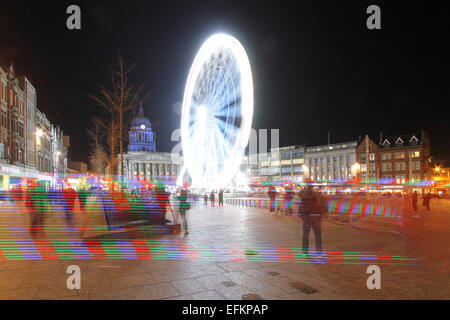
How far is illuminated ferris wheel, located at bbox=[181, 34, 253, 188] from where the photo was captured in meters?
26.0

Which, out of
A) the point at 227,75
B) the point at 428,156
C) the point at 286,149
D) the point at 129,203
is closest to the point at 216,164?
the point at 227,75

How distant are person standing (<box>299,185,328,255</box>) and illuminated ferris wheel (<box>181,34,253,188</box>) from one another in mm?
15413

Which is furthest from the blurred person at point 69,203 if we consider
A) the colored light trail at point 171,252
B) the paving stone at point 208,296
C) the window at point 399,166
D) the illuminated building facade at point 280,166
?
the illuminated building facade at point 280,166

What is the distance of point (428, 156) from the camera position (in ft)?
298

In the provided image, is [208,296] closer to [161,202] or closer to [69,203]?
[161,202]

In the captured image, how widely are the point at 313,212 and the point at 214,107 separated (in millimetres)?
21990

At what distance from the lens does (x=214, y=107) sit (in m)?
29.8

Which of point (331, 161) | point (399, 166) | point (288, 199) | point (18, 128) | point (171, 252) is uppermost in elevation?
point (18, 128)

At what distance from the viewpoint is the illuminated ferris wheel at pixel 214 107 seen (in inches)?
1024

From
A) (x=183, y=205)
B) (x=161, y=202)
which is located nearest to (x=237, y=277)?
(x=183, y=205)

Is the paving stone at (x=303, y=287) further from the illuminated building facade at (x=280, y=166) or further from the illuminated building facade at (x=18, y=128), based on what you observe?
the illuminated building facade at (x=280, y=166)

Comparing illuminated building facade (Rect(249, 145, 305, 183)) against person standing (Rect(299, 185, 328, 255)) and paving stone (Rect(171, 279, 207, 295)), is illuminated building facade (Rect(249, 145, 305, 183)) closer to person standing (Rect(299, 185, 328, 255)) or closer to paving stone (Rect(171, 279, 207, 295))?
person standing (Rect(299, 185, 328, 255))
